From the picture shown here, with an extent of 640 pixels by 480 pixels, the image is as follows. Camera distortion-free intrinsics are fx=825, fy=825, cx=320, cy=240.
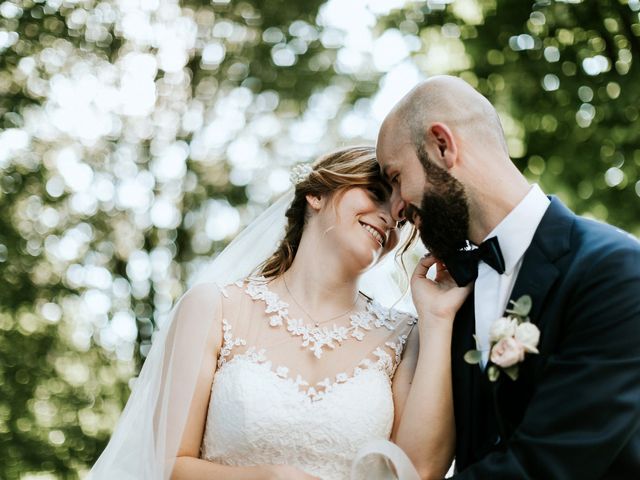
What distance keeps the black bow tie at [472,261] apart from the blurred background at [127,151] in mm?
6334

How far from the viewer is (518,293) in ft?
10.2

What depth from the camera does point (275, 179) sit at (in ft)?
39.4

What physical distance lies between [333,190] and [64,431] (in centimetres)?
845

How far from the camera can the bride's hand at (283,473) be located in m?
3.39

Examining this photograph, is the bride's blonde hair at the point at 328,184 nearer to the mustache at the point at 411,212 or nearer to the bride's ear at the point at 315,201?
the bride's ear at the point at 315,201

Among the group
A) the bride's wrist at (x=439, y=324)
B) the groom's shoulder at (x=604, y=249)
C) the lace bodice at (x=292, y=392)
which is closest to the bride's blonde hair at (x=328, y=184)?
the lace bodice at (x=292, y=392)

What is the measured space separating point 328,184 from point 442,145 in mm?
812

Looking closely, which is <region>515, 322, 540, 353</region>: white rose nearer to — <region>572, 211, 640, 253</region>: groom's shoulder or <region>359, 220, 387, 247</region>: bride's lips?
<region>572, 211, 640, 253</region>: groom's shoulder

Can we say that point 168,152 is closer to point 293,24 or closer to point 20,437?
point 293,24

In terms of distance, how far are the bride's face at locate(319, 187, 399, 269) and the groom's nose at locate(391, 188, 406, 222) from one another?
21cm

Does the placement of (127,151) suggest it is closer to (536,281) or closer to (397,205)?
(397,205)

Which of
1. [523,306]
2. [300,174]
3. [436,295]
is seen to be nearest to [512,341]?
[523,306]

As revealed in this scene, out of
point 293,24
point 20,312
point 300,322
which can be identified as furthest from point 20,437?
point 300,322

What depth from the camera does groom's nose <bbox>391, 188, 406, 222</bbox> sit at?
3.62 meters
